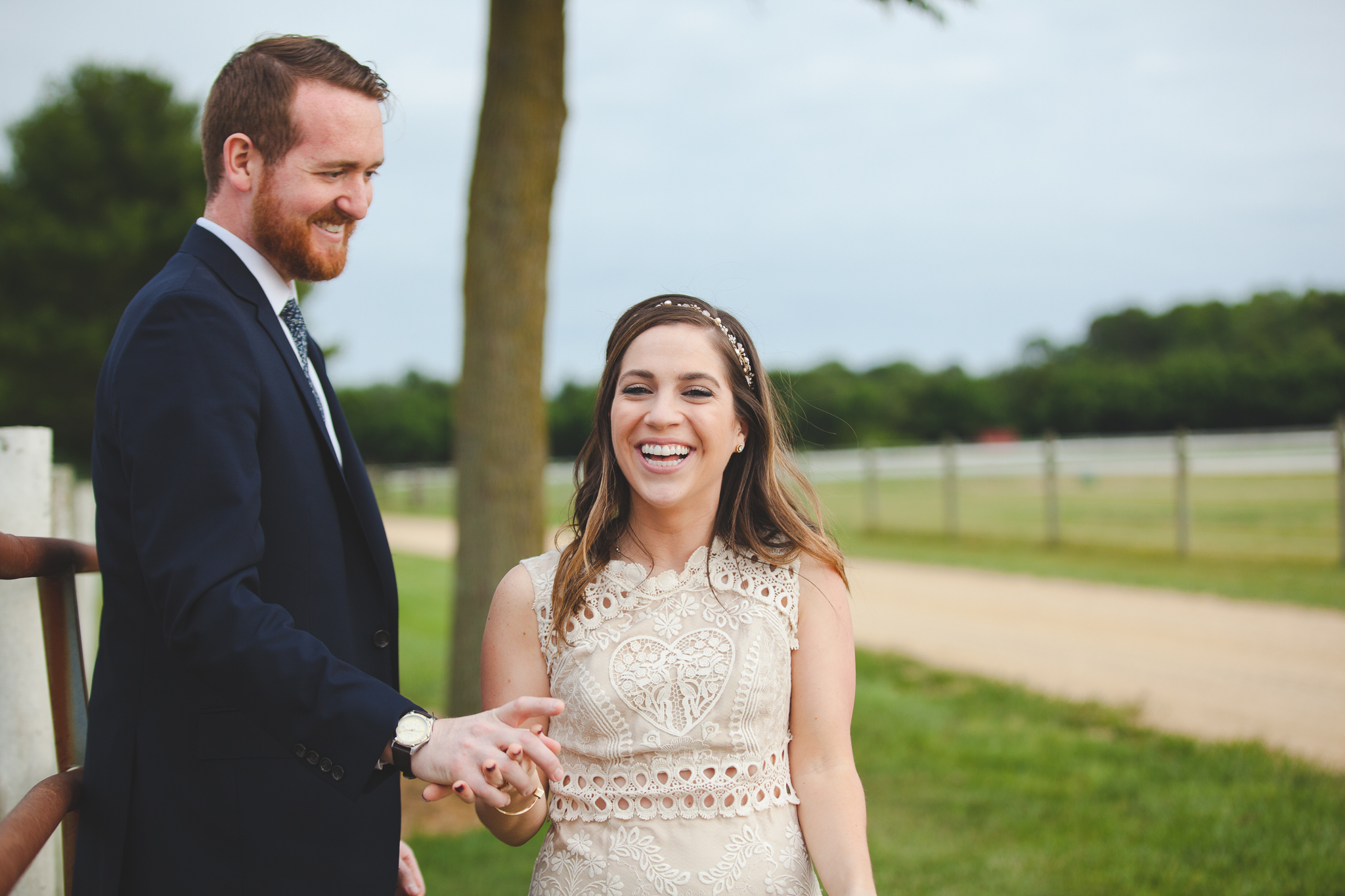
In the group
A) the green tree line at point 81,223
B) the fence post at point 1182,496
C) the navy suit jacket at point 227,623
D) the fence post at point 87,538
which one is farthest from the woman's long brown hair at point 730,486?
the green tree line at point 81,223

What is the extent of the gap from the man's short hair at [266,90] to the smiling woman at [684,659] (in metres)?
0.89

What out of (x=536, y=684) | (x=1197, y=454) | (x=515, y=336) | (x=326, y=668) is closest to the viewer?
(x=326, y=668)

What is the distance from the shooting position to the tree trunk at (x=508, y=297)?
545cm

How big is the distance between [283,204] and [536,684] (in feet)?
3.91

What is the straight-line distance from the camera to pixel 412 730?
1.66 meters

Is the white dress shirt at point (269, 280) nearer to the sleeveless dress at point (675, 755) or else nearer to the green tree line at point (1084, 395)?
the sleeveless dress at point (675, 755)

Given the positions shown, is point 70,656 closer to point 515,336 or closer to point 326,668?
point 326,668

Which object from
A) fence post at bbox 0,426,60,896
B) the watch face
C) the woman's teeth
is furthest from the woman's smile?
fence post at bbox 0,426,60,896

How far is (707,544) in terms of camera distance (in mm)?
2570

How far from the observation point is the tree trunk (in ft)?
17.9

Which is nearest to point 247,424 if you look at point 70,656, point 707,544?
point 70,656

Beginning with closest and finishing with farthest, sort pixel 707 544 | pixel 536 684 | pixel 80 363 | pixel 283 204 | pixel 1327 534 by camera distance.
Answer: pixel 283 204 → pixel 536 684 → pixel 707 544 → pixel 1327 534 → pixel 80 363

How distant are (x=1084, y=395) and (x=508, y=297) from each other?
4920 centimetres

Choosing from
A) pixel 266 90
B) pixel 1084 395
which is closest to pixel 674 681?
pixel 266 90
